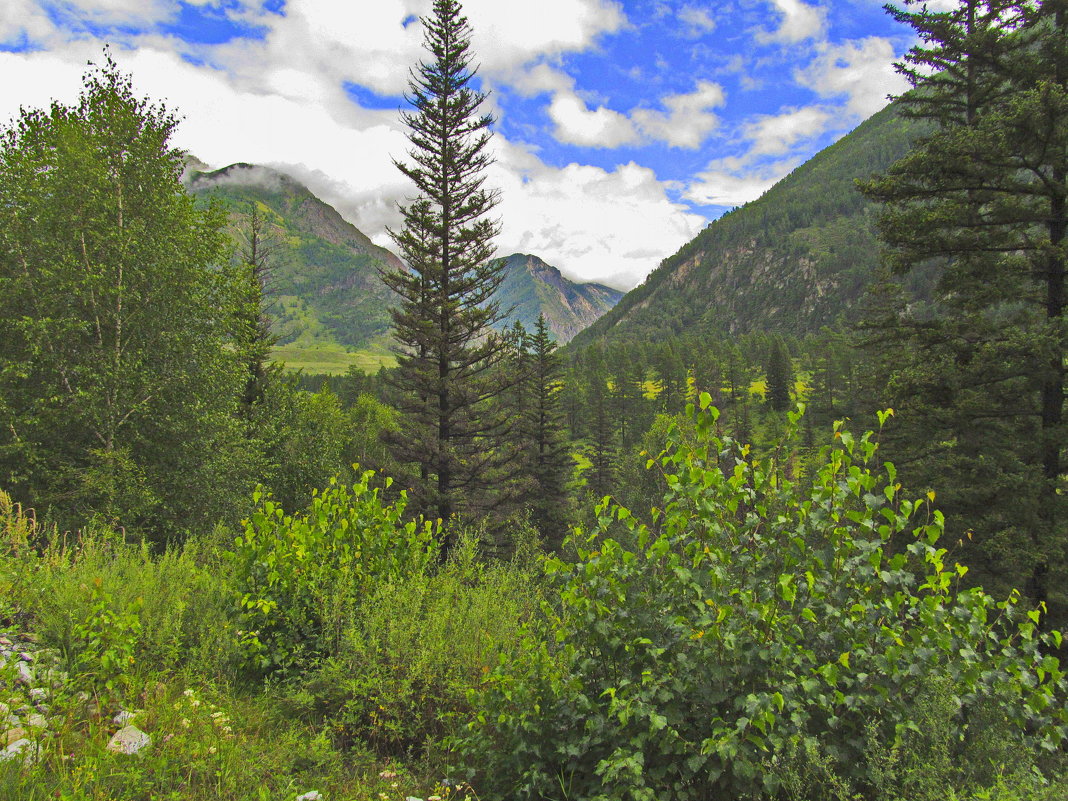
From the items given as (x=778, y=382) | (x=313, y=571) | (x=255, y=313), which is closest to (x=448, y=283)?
(x=255, y=313)

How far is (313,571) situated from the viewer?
4605 mm

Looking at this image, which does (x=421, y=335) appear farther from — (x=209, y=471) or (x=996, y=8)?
(x=996, y=8)

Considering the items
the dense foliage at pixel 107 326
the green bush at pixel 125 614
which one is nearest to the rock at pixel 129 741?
the green bush at pixel 125 614

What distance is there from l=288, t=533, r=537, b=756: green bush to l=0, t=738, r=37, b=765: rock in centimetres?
143

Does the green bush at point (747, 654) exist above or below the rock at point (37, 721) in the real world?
above

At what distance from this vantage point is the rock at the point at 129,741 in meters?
2.80

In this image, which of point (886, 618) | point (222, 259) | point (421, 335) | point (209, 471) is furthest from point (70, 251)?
point (886, 618)

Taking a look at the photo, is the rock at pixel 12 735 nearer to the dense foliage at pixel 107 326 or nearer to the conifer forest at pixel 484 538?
the conifer forest at pixel 484 538

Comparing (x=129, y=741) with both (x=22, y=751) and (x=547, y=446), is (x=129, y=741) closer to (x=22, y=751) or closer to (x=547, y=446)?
(x=22, y=751)

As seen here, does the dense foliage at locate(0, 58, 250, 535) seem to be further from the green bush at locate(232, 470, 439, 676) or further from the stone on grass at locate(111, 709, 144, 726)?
the stone on grass at locate(111, 709, 144, 726)

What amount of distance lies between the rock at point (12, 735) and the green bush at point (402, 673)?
1.46 metres

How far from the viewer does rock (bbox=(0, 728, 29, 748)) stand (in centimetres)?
267

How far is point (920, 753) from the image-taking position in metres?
2.69

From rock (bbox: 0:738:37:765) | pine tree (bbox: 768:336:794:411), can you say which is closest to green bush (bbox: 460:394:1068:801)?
rock (bbox: 0:738:37:765)
